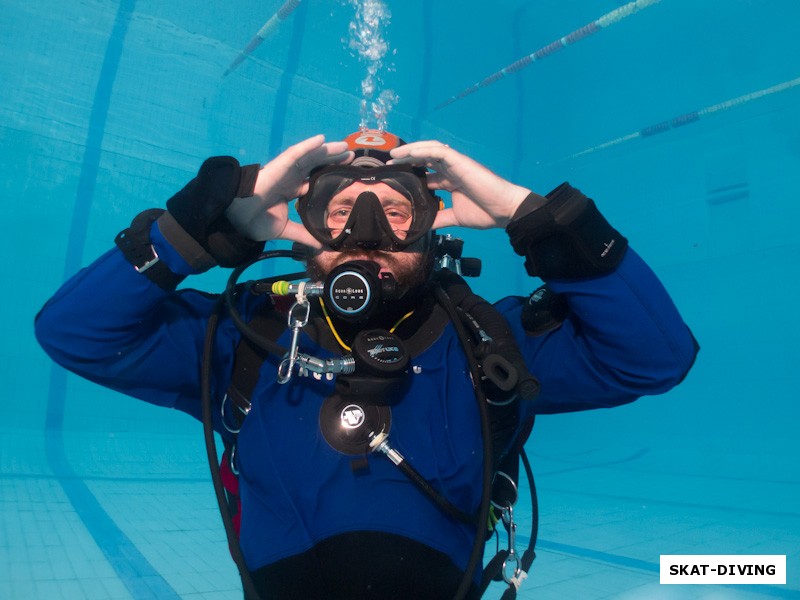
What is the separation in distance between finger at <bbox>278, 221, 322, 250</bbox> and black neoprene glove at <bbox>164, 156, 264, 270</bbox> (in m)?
0.26

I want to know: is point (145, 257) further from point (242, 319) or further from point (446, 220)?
point (446, 220)

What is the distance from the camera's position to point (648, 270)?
64.9 inches

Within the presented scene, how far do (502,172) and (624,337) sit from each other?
15689mm

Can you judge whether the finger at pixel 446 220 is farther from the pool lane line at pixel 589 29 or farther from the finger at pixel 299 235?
the pool lane line at pixel 589 29

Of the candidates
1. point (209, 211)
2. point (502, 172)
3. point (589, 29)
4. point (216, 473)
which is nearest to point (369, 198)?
point (209, 211)

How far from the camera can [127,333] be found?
1.62 meters

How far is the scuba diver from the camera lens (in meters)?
1.50

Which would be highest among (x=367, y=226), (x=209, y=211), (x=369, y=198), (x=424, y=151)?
(x=424, y=151)

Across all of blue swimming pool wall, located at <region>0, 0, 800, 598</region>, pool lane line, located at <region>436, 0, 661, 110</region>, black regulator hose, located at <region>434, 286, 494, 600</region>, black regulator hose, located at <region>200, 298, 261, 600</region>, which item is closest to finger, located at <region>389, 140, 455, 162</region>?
black regulator hose, located at <region>434, 286, 494, 600</region>

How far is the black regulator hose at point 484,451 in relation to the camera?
4.59 feet

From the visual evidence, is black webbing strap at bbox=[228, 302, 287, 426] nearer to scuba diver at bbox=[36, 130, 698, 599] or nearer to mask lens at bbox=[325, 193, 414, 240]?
scuba diver at bbox=[36, 130, 698, 599]

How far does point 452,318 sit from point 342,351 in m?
0.39

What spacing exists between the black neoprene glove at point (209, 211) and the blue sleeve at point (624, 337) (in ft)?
3.36

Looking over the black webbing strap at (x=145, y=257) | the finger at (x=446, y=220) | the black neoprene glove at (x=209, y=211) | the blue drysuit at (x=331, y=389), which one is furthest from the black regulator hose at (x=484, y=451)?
the black webbing strap at (x=145, y=257)
